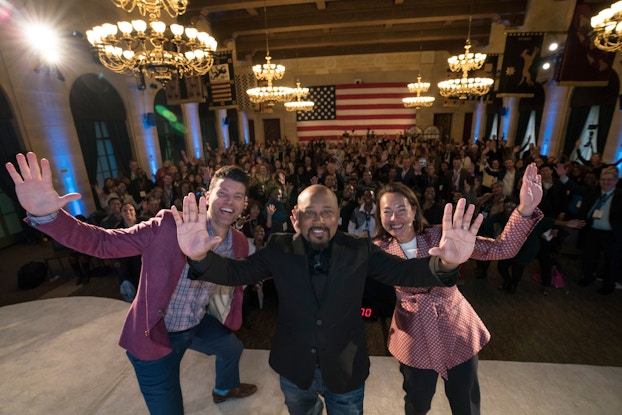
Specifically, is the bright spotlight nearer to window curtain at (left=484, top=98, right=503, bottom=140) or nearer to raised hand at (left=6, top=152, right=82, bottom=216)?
raised hand at (left=6, top=152, right=82, bottom=216)

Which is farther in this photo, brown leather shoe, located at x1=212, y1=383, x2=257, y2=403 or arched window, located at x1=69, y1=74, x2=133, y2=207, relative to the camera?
arched window, located at x1=69, y1=74, x2=133, y2=207

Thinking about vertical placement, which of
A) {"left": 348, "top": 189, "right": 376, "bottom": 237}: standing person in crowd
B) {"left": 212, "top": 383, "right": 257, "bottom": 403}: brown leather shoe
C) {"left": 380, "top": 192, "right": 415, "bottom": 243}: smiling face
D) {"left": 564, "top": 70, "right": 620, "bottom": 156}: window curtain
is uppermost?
{"left": 564, "top": 70, "right": 620, "bottom": 156}: window curtain

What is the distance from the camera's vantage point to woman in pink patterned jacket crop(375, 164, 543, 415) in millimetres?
1729

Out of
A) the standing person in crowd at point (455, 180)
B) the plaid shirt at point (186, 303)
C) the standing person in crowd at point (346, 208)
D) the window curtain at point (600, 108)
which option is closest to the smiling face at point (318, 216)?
the plaid shirt at point (186, 303)

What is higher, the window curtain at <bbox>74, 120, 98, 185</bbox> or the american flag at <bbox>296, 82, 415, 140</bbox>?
the american flag at <bbox>296, 82, 415, 140</bbox>

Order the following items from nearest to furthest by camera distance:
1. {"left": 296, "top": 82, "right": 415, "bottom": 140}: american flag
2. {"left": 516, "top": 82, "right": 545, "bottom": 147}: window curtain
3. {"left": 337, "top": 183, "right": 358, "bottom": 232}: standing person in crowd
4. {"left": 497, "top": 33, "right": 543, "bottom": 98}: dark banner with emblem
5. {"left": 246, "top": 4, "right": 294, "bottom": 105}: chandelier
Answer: {"left": 337, "top": 183, "right": 358, "bottom": 232}: standing person in crowd < {"left": 497, "top": 33, "right": 543, "bottom": 98}: dark banner with emblem < {"left": 246, "top": 4, "right": 294, "bottom": 105}: chandelier < {"left": 516, "top": 82, "right": 545, "bottom": 147}: window curtain < {"left": 296, "top": 82, "right": 415, "bottom": 140}: american flag

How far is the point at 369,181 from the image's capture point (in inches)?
243

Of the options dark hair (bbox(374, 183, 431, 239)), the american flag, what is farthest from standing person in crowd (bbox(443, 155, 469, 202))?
the american flag

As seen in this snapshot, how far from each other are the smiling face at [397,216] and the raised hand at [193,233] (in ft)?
3.62

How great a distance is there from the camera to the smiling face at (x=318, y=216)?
4.82 ft

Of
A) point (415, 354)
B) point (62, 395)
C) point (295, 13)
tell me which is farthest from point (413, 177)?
point (295, 13)

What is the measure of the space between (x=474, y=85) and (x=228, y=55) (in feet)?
23.9

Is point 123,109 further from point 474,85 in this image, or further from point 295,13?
point 474,85

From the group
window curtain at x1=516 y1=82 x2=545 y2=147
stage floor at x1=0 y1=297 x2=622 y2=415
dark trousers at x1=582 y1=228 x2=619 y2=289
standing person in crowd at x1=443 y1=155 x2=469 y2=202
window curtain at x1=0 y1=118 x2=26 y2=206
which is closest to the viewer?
stage floor at x1=0 y1=297 x2=622 y2=415
